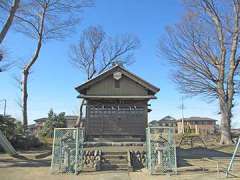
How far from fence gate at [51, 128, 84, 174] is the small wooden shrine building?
585 centimetres

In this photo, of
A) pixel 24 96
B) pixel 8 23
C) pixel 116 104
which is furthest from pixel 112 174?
pixel 24 96

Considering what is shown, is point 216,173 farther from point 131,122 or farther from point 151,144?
point 131,122

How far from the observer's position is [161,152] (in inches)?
468

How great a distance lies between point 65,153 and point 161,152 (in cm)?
391

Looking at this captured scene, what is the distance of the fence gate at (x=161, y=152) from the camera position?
11.6 m

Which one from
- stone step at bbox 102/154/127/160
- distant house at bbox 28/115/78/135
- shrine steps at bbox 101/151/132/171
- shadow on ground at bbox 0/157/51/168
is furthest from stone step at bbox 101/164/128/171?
distant house at bbox 28/115/78/135

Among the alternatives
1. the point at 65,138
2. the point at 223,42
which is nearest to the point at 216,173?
the point at 65,138

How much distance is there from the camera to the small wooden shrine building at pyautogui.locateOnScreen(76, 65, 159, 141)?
18156 mm

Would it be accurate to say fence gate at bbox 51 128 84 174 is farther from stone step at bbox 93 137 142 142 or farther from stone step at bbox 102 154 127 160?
stone step at bbox 93 137 142 142

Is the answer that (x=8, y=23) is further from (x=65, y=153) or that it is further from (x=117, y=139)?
(x=117, y=139)

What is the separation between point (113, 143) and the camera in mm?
17016

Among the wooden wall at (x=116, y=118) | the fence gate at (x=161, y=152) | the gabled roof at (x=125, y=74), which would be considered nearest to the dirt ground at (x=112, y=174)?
the fence gate at (x=161, y=152)

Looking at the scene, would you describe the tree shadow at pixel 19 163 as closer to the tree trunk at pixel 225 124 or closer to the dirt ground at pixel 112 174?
the dirt ground at pixel 112 174

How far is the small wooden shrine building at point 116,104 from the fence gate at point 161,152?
5994mm
